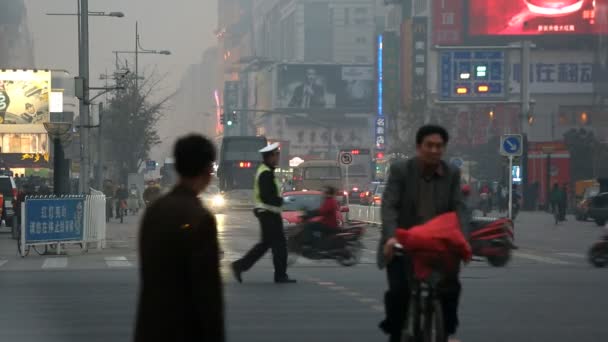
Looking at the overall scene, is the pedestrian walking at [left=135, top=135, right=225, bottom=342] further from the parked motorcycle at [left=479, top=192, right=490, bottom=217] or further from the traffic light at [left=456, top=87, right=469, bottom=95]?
the traffic light at [left=456, top=87, right=469, bottom=95]

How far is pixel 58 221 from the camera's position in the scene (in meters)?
27.4

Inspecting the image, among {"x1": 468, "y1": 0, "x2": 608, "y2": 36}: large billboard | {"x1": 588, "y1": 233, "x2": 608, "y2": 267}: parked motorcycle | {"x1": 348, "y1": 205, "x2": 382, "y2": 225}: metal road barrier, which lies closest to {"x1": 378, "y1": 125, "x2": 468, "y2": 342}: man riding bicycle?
{"x1": 588, "y1": 233, "x2": 608, "y2": 267}: parked motorcycle

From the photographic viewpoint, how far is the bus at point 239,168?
73.4 meters

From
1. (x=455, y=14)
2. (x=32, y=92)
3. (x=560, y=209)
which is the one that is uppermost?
(x=455, y=14)

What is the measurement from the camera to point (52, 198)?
27.3 m

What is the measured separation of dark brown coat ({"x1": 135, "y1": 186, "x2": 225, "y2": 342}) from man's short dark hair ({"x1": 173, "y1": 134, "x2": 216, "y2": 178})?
187 millimetres

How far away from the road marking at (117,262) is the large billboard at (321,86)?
140815mm

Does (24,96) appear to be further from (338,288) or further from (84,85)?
(338,288)

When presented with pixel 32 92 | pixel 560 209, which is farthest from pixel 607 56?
pixel 560 209

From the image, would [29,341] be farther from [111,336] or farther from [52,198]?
[52,198]

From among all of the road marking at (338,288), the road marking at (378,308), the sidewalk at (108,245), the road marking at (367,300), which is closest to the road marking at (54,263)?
the sidewalk at (108,245)

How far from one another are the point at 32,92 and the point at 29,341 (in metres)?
86.8

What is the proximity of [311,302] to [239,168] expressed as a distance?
5889 centimetres

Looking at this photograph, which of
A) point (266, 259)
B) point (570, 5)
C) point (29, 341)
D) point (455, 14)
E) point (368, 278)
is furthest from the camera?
point (455, 14)
